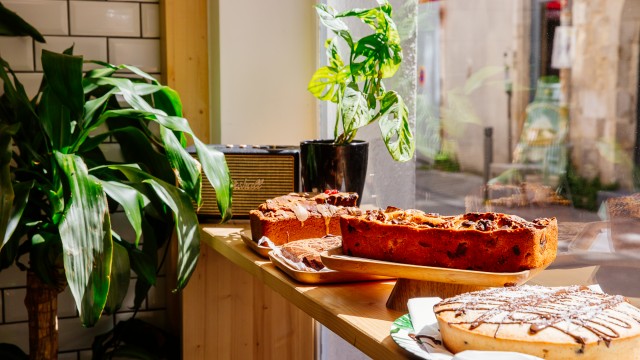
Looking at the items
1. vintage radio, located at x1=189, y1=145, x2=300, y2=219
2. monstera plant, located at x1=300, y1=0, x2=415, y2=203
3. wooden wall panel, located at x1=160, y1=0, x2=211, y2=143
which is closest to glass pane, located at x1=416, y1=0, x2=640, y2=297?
monstera plant, located at x1=300, y1=0, x2=415, y2=203

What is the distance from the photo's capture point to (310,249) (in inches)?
57.5

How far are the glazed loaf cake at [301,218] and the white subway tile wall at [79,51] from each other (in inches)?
35.1

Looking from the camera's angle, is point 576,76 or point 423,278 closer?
point 423,278

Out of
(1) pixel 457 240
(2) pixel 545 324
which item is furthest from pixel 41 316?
(2) pixel 545 324

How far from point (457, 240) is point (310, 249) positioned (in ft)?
1.30

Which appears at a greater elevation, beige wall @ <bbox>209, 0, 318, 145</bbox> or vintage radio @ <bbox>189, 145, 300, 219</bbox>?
beige wall @ <bbox>209, 0, 318, 145</bbox>

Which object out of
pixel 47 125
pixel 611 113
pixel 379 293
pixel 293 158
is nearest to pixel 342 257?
pixel 379 293

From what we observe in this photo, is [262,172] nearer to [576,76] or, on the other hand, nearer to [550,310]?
[576,76]

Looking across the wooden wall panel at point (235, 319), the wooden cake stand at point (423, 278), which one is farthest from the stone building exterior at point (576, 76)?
the wooden wall panel at point (235, 319)

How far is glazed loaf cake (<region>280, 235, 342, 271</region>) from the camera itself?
140cm

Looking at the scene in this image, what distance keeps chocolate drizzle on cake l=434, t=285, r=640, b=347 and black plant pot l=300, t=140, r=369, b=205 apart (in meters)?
0.81

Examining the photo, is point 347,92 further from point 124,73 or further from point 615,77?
point 124,73

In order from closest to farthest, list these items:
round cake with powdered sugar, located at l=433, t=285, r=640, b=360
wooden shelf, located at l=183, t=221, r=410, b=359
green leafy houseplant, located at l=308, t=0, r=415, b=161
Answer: round cake with powdered sugar, located at l=433, t=285, r=640, b=360
wooden shelf, located at l=183, t=221, r=410, b=359
green leafy houseplant, located at l=308, t=0, r=415, b=161

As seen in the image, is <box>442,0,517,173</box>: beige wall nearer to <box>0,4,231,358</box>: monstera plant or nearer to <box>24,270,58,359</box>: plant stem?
<box>0,4,231,358</box>: monstera plant
